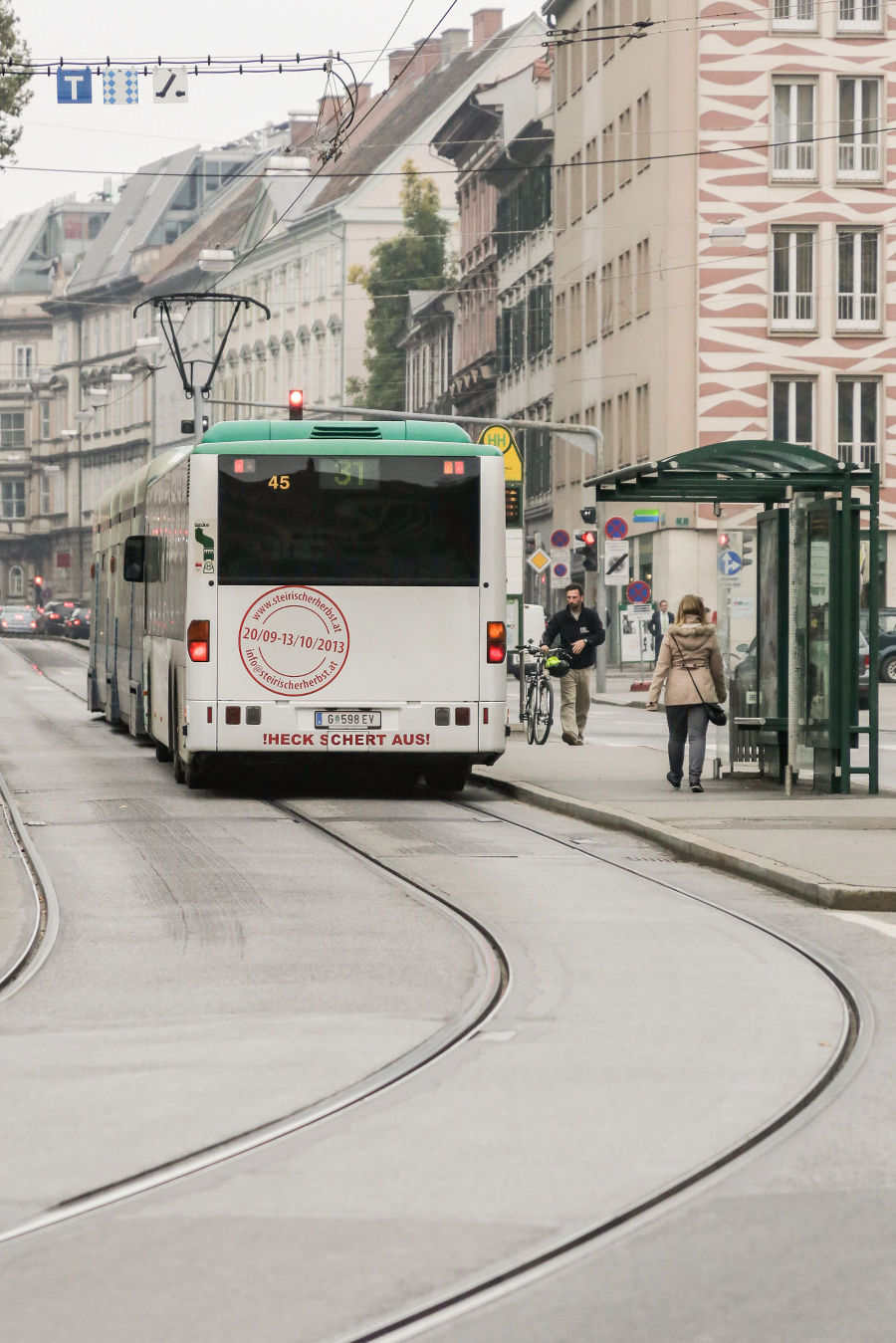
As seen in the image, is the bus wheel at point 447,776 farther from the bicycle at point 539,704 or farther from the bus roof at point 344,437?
the bicycle at point 539,704

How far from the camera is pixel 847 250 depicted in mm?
59594

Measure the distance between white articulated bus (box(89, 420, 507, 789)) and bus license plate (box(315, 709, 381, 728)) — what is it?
0.01 meters

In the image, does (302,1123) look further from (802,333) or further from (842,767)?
(802,333)

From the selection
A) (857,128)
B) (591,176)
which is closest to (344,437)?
(857,128)

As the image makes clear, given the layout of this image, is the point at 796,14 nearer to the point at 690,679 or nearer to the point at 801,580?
the point at 690,679

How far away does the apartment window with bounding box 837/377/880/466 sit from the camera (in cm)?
5959

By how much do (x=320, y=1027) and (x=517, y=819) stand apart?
30.0 ft

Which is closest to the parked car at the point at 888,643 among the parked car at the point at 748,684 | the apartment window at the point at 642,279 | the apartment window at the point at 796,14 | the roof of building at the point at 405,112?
the apartment window at the point at 642,279

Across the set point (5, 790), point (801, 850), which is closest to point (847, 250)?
point (5, 790)

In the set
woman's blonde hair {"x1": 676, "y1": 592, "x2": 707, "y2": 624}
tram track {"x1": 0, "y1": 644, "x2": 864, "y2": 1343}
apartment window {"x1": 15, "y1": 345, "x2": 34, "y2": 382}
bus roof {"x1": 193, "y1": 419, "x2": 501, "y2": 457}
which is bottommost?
tram track {"x1": 0, "y1": 644, "x2": 864, "y2": 1343}

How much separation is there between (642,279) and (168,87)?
32937mm

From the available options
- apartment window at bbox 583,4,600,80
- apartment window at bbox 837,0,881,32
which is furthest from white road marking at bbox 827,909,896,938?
apartment window at bbox 583,4,600,80

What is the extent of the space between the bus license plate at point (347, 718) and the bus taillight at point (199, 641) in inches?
38.2

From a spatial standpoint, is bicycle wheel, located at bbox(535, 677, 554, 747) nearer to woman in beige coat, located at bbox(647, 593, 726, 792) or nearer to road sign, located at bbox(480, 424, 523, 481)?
road sign, located at bbox(480, 424, 523, 481)
